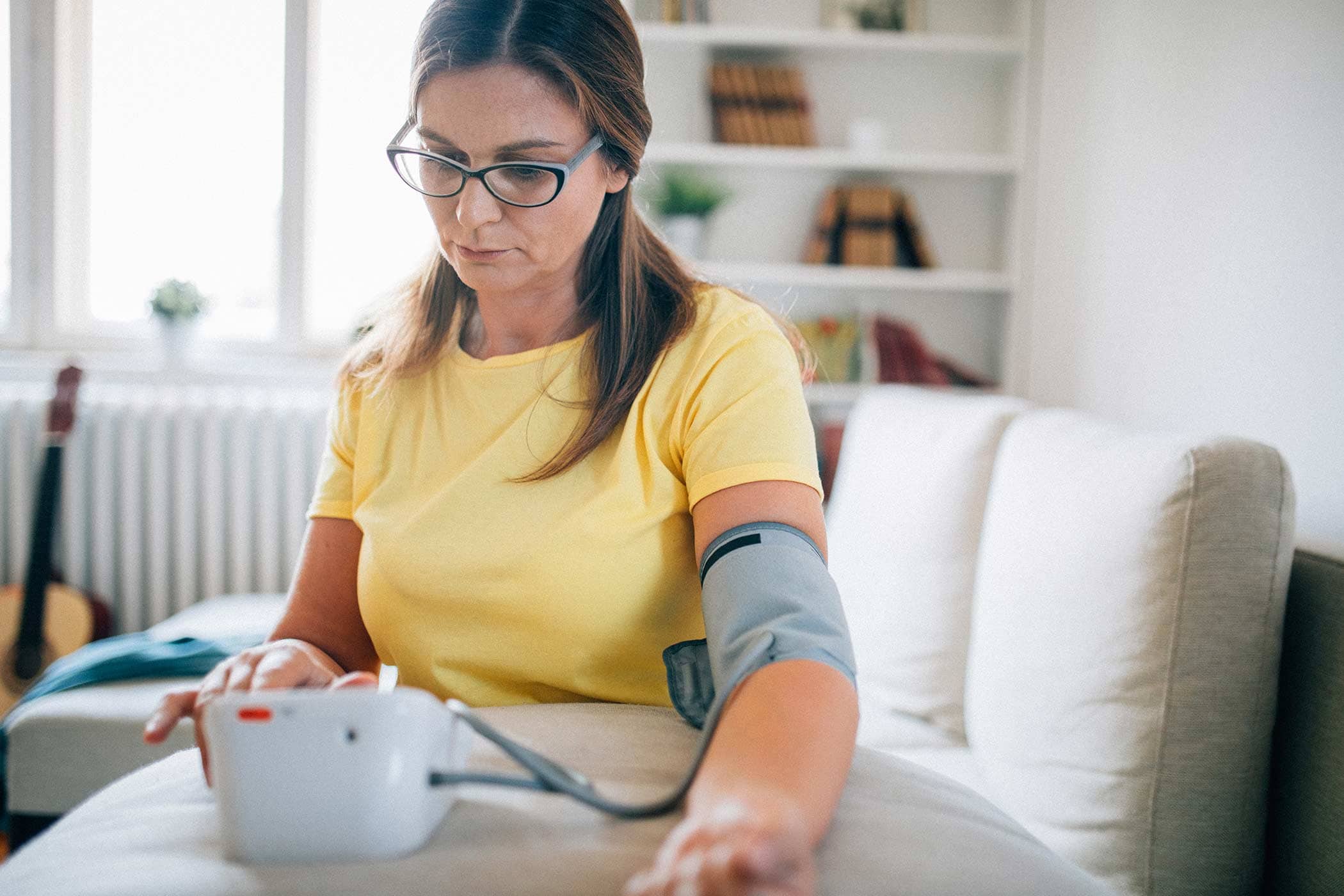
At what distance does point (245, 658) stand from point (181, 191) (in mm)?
2794

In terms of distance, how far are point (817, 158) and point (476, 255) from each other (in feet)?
6.62

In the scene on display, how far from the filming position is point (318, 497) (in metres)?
1.05

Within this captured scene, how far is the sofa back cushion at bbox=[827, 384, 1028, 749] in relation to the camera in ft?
5.47

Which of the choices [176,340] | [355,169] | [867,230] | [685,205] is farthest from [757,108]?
[176,340]

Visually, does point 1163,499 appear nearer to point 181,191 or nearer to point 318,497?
point 318,497

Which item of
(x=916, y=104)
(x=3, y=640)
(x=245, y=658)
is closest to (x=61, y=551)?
(x=3, y=640)

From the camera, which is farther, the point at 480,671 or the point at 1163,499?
the point at 1163,499

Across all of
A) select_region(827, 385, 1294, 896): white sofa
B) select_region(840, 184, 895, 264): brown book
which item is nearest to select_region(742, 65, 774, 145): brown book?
select_region(840, 184, 895, 264): brown book

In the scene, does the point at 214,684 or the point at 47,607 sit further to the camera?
the point at 47,607

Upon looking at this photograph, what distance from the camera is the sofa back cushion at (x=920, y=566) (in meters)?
1.67

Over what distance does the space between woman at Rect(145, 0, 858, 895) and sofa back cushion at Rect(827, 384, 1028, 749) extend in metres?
0.84

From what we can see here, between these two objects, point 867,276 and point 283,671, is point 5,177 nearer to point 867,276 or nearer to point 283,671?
point 867,276

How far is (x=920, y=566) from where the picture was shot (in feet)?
5.74

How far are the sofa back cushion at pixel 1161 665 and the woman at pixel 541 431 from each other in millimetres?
502
